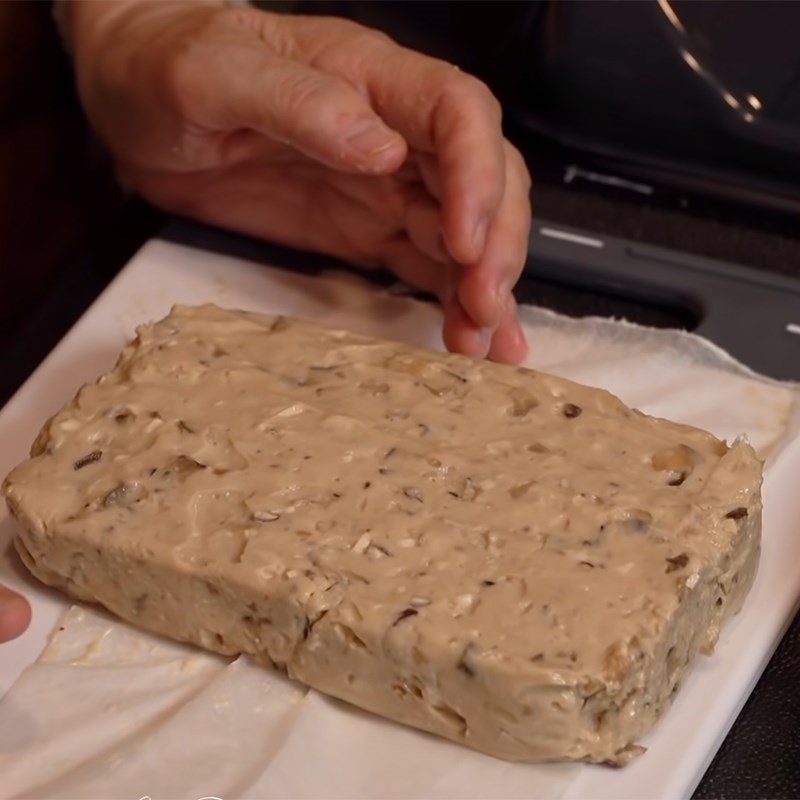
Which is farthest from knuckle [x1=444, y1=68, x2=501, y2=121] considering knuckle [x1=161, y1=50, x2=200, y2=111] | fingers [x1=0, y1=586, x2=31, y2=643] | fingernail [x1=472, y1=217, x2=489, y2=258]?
fingers [x1=0, y1=586, x2=31, y2=643]

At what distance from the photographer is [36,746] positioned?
811mm

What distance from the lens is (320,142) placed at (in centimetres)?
103

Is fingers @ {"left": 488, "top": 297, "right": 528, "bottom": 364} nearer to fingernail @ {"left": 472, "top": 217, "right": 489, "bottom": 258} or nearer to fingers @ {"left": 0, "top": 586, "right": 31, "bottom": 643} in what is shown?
fingernail @ {"left": 472, "top": 217, "right": 489, "bottom": 258}

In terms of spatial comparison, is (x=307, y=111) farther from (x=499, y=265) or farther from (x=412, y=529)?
(x=412, y=529)

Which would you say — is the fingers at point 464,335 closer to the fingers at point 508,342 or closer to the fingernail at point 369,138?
the fingers at point 508,342

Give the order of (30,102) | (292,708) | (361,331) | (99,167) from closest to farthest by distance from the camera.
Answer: (292,708), (361,331), (30,102), (99,167)

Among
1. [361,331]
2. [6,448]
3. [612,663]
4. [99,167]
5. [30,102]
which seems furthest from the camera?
[99,167]

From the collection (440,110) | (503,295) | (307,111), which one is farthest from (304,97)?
(503,295)

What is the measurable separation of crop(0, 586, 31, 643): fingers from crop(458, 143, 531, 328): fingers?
0.42 meters

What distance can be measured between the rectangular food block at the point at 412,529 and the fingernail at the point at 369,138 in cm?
17

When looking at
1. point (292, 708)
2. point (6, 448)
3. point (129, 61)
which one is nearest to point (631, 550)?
point (292, 708)

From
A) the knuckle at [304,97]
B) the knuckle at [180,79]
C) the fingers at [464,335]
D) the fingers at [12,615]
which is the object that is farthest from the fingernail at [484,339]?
the fingers at [12,615]

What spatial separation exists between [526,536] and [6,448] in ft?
1.45

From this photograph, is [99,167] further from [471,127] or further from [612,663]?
[612,663]
